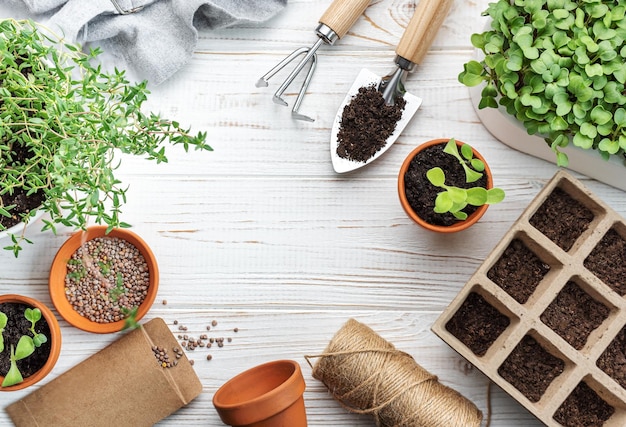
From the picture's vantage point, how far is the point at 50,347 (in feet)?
4.42

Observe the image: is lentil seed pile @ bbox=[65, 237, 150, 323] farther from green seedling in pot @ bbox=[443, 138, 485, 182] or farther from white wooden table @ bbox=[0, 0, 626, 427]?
green seedling in pot @ bbox=[443, 138, 485, 182]

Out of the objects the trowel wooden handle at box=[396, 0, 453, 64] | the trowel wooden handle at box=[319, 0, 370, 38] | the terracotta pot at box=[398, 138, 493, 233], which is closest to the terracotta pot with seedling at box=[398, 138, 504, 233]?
the terracotta pot at box=[398, 138, 493, 233]

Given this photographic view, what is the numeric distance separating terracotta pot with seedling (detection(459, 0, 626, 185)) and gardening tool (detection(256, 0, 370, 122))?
31cm

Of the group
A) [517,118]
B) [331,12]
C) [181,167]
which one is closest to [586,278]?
[517,118]

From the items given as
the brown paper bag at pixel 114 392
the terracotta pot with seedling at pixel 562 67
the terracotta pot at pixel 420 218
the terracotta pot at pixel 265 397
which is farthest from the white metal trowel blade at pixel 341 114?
the brown paper bag at pixel 114 392

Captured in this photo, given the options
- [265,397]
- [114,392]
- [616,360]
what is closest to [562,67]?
[616,360]

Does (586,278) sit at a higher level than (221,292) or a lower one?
higher

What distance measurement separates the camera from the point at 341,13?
144 centimetres

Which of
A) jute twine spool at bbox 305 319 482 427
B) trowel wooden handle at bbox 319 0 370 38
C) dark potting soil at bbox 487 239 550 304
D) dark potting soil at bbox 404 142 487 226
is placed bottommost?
jute twine spool at bbox 305 319 482 427

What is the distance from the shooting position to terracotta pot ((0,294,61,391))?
52.2 inches

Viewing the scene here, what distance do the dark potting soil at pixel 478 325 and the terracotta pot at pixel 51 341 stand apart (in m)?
0.80

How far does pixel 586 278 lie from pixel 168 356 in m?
0.90

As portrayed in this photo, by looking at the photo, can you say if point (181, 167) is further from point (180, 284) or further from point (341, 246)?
point (341, 246)

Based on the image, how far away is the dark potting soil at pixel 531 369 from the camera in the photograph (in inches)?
53.4
